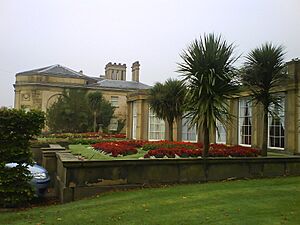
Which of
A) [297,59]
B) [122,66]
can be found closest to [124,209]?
[297,59]

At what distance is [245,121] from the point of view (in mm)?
17609

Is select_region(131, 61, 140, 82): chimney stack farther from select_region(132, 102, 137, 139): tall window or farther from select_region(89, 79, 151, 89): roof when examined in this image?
select_region(132, 102, 137, 139): tall window

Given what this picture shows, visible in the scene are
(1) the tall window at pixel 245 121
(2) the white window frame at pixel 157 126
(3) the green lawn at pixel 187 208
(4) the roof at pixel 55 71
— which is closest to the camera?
(3) the green lawn at pixel 187 208

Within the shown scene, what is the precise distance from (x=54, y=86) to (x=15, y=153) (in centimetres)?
4011

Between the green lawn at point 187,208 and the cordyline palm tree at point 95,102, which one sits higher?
the cordyline palm tree at point 95,102

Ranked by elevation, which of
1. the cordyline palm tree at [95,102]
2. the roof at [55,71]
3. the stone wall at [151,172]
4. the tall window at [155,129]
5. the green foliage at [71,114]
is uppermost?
the roof at [55,71]

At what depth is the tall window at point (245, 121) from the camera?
1728 centimetres

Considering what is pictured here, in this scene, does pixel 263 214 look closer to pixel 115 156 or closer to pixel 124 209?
pixel 124 209

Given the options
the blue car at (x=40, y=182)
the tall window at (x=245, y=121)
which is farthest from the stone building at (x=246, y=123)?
the blue car at (x=40, y=182)

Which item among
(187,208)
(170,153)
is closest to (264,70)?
(170,153)

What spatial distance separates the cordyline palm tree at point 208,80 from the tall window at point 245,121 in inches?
270

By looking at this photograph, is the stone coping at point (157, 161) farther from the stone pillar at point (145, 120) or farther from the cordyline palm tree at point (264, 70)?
the stone pillar at point (145, 120)

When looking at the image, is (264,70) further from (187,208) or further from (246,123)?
(187,208)

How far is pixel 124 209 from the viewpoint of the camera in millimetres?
6551
